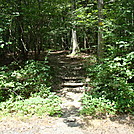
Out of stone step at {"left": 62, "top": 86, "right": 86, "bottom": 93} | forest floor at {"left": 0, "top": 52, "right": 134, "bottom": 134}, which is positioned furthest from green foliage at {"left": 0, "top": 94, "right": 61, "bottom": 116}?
stone step at {"left": 62, "top": 86, "right": 86, "bottom": 93}

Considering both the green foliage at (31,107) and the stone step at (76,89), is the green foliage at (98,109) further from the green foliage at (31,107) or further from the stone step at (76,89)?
the stone step at (76,89)

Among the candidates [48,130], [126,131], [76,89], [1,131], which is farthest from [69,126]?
[76,89]

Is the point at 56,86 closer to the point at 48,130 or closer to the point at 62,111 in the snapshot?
the point at 62,111

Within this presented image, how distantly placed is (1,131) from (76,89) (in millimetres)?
3814

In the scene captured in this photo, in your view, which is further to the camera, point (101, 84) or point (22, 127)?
point (101, 84)

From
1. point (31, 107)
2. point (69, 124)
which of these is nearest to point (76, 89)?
point (31, 107)

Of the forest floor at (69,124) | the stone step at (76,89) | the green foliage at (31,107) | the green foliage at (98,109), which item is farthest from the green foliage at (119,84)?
the green foliage at (31,107)

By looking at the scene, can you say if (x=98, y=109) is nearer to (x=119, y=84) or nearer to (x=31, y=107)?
(x=119, y=84)

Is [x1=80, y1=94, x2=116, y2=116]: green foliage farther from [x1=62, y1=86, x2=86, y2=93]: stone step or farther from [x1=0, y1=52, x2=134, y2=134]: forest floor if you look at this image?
[x1=62, y1=86, x2=86, y2=93]: stone step

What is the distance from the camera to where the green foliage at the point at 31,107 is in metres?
4.24

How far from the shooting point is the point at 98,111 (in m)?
4.26

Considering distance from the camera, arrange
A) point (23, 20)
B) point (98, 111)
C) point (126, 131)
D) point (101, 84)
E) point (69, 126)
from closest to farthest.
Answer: point (126, 131) < point (69, 126) < point (98, 111) < point (101, 84) < point (23, 20)

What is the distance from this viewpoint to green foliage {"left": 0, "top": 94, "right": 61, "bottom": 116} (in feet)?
13.9

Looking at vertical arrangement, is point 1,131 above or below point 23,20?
below
